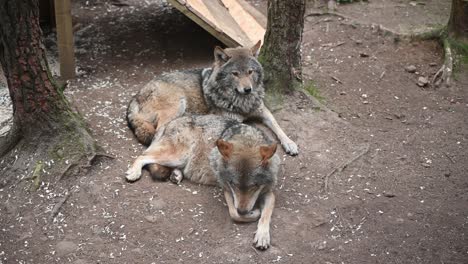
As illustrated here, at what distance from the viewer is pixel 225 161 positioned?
5141 millimetres

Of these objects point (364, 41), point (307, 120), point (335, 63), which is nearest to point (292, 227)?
point (307, 120)

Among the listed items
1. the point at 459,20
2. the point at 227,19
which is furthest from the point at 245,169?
the point at 459,20

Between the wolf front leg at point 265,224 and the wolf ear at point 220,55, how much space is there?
6.35ft

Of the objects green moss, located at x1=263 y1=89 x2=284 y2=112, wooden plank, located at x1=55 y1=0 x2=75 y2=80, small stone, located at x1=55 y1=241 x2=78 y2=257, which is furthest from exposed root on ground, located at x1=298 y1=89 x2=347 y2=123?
small stone, located at x1=55 y1=241 x2=78 y2=257

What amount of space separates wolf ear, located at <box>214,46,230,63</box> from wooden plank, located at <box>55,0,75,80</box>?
216 centimetres

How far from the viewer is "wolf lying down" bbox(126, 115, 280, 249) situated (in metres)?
4.98

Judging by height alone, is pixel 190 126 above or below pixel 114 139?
above

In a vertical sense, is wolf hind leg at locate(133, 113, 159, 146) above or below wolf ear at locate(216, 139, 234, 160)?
below

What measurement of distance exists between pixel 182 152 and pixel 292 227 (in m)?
1.41

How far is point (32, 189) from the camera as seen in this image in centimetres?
529

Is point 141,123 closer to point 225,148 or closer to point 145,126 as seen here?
point 145,126

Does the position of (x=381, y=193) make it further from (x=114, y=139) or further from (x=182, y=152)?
(x=114, y=139)

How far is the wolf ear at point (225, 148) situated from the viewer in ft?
16.6

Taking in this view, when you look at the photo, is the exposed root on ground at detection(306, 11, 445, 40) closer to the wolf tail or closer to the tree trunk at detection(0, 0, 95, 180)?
the wolf tail
